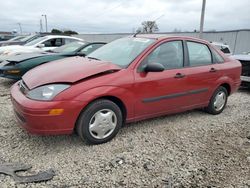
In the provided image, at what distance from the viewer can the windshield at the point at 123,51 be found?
12.1ft

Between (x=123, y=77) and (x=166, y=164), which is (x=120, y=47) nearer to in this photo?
(x=123, y=77)

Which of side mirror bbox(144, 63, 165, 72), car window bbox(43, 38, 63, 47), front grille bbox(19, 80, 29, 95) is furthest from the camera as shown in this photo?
car window bbox(43, 38, 63, 47)

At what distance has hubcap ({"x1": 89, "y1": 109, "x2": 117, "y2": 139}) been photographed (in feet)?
10.7

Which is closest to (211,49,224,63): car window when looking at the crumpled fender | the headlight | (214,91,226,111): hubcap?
(214,91,226,111): hubcap

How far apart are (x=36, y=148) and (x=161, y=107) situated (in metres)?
1.93

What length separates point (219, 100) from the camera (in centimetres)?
489

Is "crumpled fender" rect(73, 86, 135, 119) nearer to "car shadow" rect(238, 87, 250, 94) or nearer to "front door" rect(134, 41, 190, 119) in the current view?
"front door" rect(134, 41, 190, 119)

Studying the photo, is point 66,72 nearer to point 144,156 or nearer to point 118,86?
point 118,86

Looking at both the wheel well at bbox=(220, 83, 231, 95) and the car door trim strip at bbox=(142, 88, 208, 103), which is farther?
the wheel well at bbox=(220, 83, 231, 95)

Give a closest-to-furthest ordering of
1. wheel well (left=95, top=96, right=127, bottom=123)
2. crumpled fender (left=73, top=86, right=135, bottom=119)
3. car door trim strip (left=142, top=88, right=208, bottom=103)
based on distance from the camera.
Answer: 1. crumpled fender (left=73, top=86, right=135, bottom=119)
2. wheel well (left=95, top=96, right=127, bottom=123)
3. car door trim strip (left=142, top=88, right=208, bottom=103)

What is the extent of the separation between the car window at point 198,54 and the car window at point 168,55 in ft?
0.77

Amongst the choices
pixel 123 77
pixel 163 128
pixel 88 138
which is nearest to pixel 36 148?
pixel 88 138

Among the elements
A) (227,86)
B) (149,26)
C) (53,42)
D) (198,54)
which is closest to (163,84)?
(198,54)

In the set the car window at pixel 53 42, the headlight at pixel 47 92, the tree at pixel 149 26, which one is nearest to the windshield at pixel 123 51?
the headlight at pixel 47 92
